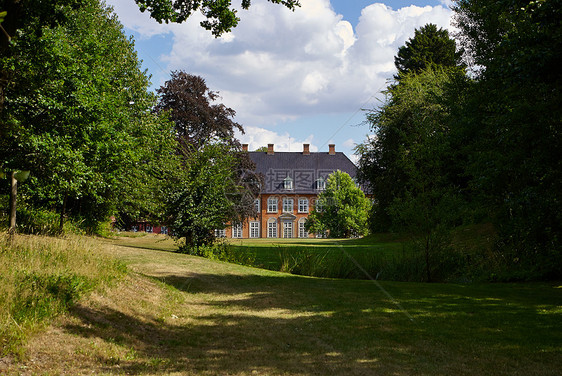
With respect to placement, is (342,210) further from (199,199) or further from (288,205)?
(199,199)

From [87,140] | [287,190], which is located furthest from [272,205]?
[87,140]

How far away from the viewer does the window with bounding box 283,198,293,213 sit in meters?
72.1

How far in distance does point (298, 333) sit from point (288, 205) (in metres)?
64.6

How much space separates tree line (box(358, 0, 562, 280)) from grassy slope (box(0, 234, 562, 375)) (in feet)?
7.02

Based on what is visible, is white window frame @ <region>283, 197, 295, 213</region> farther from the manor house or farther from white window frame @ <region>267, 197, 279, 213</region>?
white window frame @ <region>267, 197, 279, 213</region>

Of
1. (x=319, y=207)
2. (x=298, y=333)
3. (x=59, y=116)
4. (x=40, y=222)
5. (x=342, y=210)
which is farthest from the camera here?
(x=319, y=207)

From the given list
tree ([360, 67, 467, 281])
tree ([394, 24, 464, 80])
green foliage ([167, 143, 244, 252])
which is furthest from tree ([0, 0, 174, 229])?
tree ([394, 24, 464, 80])

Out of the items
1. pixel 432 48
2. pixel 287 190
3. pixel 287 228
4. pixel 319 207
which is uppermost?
pixel 432 48

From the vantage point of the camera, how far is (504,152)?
12.4m

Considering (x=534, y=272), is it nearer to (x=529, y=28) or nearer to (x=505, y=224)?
(x=505, y=224)

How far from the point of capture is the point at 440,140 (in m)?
16.0

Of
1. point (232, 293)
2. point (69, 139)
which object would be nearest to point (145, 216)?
point (69, 139)

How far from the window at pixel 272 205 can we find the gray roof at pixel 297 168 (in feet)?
4.18

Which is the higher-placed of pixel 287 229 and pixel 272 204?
pixel 272 204
